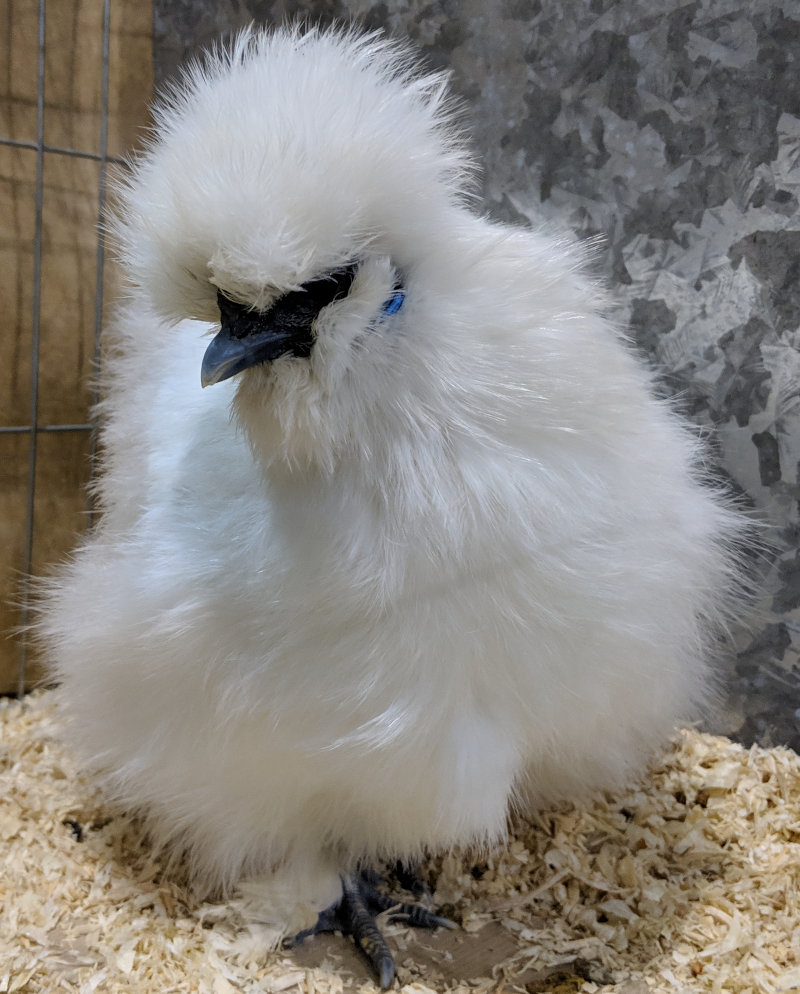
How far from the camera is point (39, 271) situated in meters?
1.76

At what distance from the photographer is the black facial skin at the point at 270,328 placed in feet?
3.24

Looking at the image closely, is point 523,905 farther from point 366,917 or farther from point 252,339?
point 252,339

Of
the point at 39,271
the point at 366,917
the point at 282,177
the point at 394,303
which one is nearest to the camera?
the point at 282,177

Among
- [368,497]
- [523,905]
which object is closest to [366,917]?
[523,905]

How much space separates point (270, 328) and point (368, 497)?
0.24 m

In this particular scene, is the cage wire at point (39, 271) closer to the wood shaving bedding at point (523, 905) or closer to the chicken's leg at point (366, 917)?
the wood shaving bedding at point (523, 905)

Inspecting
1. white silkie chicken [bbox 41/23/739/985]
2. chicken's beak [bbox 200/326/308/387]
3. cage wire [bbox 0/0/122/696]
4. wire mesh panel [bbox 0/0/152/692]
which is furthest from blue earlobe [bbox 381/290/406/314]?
wire mesh panel [bbox 0/0/152/692]

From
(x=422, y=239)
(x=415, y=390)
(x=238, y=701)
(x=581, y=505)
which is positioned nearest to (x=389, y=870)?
(x=238, y=701)

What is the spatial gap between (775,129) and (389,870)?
1.48 metres

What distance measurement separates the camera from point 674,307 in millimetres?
1614

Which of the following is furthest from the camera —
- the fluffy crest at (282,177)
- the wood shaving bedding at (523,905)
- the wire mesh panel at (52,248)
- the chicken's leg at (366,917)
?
the wire mesh panel at (52,248)

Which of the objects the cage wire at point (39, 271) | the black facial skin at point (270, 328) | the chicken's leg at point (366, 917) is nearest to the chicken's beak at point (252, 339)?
the black facial skin at point (270, 328)

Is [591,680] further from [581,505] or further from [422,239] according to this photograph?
[422,239]

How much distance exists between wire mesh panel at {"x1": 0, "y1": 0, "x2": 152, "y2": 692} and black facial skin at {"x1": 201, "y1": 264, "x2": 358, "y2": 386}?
3.10ft
